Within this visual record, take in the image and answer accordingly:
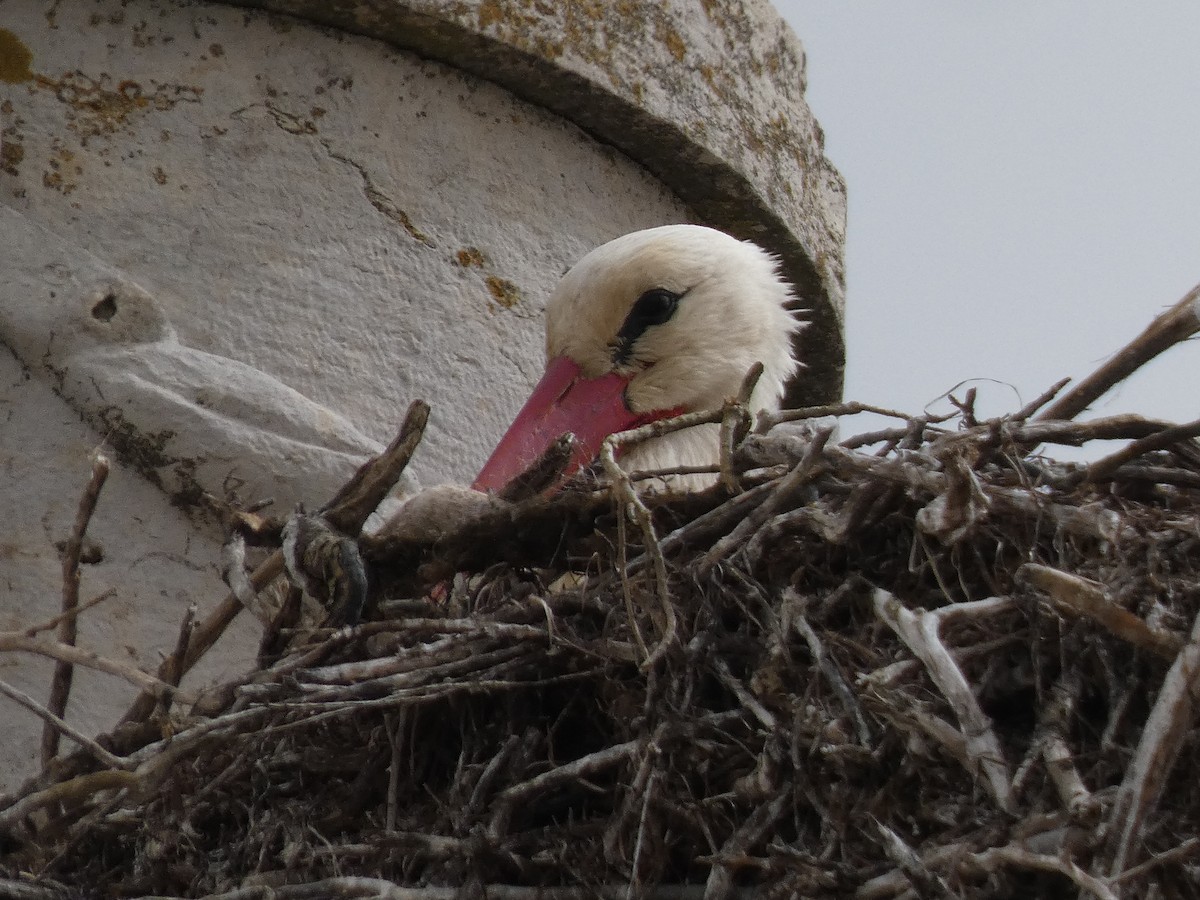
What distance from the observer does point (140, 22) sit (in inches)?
108

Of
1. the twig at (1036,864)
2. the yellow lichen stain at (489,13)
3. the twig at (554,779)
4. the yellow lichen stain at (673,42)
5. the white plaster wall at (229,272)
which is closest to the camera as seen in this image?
the twig at (1036,864)

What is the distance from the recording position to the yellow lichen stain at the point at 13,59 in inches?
105

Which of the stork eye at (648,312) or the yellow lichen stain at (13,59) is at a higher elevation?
the stork eye at (648,312)

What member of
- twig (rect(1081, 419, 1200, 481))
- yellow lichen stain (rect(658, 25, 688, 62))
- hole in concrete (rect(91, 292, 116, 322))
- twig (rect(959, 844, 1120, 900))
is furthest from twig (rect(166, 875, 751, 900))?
yellow lichen stain (rect(658, 25, 688, 62))

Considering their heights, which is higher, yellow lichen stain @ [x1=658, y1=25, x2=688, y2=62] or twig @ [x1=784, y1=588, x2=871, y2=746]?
yellow lichen stain @ [x1=658, y1=25, x2=688, y2=62]

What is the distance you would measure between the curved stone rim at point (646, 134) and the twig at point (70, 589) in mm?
1049

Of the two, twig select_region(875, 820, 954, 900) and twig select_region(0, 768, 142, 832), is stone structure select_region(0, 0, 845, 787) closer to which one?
twig select_region(0, 768, 142, 832)

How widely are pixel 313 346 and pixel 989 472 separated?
111cm

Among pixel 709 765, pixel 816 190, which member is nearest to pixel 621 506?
pixel 709 765

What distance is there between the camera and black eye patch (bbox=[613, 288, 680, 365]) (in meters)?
2.72

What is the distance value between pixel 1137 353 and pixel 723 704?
0.49m

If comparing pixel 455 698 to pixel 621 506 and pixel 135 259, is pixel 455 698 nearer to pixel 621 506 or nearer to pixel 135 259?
pixel 621 506

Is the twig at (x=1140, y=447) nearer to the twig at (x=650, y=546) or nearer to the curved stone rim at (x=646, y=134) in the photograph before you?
the twig at (x=650, y=546)

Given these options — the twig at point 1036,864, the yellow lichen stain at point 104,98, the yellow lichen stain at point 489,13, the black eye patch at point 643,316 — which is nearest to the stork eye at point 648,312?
the black eye patch at point 643,316
